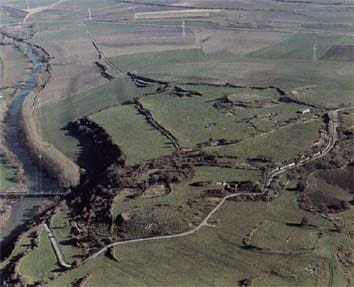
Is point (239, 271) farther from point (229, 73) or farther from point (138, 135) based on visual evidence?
point (229, 73)

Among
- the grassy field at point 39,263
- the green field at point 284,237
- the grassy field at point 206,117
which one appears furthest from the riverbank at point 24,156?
the green field at point 284,237

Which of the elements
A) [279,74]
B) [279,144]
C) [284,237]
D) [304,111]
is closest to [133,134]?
[279,144]

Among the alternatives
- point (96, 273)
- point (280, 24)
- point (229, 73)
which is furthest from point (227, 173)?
point (280, 24)

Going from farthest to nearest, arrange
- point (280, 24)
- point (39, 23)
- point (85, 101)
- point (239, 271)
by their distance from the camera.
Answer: point (39, 23) → point (280, 24) → point (85, 101) → point (239, 271)

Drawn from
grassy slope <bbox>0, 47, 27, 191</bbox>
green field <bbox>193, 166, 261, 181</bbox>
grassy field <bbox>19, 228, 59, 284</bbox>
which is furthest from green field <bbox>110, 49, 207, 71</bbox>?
grassy field <bbox>19, 228, 59, 284</bbox>

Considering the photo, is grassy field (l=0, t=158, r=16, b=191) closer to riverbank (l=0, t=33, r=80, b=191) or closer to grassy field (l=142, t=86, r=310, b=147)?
riverbank (l=0, t=33, r=80, b=191)

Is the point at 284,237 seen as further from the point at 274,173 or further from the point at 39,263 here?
the point at 39,263
